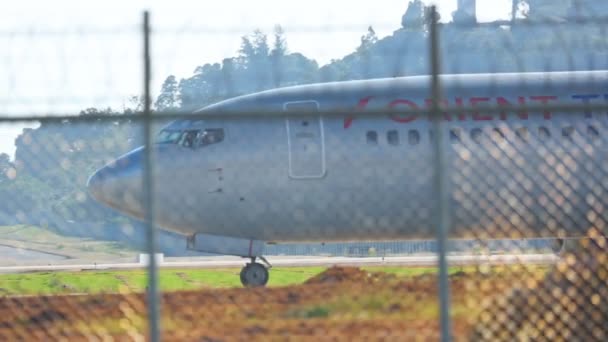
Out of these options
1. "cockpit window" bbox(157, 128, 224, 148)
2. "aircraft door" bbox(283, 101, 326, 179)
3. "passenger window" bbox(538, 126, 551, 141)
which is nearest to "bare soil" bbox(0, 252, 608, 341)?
"passenger window" bbox(538, 126, 551, 141)

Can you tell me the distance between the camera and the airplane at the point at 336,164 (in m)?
17.4

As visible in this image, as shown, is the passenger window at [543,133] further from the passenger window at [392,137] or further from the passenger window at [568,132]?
the passenger window at [392,137]

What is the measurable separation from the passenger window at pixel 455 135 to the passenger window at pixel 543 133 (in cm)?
108

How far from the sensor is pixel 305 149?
18281mm

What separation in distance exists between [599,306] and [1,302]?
6.37m

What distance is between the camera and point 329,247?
22.6m

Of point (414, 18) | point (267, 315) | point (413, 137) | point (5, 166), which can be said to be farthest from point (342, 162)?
point (5, 166)

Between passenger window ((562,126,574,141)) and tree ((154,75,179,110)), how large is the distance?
25.2 feet

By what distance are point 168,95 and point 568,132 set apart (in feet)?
27.7

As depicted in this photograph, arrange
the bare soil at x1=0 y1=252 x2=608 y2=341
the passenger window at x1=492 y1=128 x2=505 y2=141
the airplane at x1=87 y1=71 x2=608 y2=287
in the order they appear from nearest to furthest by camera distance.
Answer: the bare soil at x1=0 y1=252 x2=608 y2=341
the passenger window at x1=492 y1=128 x2=505 y2=141
the airplane at x1=87 y1=71 x2=608 y2=287

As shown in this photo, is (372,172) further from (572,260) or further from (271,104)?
(572,260)

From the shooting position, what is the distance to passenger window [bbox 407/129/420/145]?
18438mm

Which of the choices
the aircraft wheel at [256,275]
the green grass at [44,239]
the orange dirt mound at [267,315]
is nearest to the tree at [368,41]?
the orange dirt mound at [267,315]

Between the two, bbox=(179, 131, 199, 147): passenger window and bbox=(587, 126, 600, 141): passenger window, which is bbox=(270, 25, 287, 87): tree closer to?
bbox=(179, 131, 199, 147): passenger window
